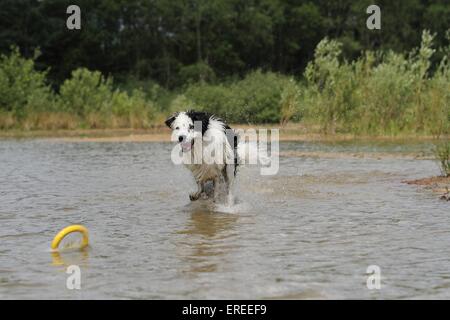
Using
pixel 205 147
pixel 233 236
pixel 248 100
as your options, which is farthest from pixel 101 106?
pixel 233 236

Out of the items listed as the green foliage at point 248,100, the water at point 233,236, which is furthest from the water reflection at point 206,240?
the green foliage at point 248,100

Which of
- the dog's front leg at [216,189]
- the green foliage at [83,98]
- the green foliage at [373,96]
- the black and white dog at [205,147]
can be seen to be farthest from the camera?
the green foliage at [83,98]

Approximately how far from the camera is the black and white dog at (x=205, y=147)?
36.9 feet

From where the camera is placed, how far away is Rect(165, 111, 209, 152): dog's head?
11.1m

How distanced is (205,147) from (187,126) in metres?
0.65

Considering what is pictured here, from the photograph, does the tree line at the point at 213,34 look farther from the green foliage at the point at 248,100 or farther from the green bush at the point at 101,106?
the green foliage at the point at 248,100

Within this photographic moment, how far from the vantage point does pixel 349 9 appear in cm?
7419

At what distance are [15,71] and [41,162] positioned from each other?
1876 cm

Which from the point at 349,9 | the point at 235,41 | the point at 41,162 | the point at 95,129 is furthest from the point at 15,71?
the point at 349,9

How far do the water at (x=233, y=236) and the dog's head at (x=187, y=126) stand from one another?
40.5 inches

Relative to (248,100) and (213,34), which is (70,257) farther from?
(213,34)

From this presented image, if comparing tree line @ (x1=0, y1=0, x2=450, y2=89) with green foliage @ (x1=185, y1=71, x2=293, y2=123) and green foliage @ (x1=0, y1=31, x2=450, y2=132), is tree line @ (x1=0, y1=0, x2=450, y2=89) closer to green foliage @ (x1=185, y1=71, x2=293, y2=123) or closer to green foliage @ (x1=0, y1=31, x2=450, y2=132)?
green foliage @ (x1=0, y1=31, x2=450, y2=132)

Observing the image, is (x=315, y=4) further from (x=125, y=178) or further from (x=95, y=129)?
(x=125, y=178)

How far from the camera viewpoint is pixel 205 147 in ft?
38.5
